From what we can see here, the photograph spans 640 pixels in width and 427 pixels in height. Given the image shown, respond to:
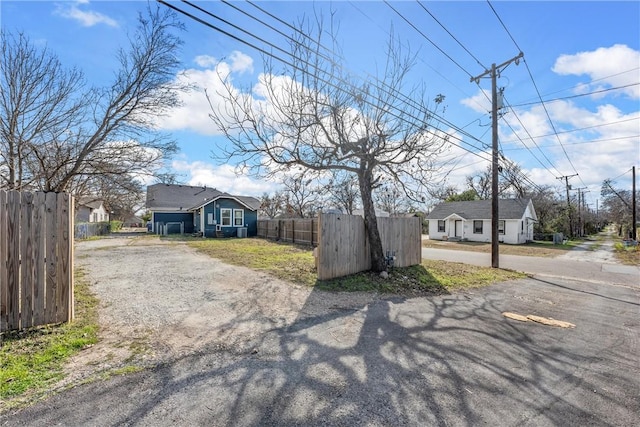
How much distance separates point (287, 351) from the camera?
11.5 feet

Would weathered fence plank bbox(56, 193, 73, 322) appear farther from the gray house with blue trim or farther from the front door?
the front door

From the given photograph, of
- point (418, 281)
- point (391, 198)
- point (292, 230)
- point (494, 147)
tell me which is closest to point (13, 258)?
point (418, 281)

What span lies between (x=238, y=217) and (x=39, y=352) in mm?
21403

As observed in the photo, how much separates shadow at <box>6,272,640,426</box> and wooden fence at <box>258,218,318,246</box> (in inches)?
483

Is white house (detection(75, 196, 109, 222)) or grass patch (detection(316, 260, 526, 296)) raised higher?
white house (detection(75, 196, 109, 222))

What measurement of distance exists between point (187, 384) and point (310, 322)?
2.15 metres

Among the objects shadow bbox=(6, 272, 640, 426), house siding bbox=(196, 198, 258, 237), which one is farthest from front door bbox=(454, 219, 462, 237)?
shadow bbox=(6, 272, 640, 426)

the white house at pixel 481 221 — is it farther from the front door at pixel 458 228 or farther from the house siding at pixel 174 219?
the house siding at pixel 174 219

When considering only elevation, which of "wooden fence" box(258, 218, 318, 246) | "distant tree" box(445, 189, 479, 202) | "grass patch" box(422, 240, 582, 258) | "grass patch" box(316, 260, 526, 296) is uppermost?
"distant tree" box(445, 189, 479, 202)

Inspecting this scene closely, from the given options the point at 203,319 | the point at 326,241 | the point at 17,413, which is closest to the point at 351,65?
the point at 326,241

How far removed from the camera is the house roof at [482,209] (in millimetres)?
25531

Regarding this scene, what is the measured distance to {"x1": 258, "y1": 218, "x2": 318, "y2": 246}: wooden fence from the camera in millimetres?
17097

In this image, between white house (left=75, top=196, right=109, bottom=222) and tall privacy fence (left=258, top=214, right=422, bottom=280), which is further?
white house (left=75, top=196, right=109, bottom=222)

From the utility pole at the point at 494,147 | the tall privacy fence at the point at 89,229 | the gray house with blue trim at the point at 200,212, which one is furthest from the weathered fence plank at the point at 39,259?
the tall privacy fence at the point at 89,229
